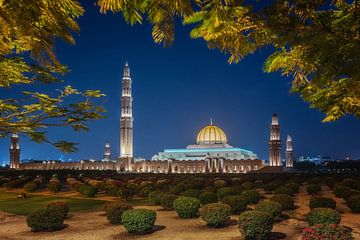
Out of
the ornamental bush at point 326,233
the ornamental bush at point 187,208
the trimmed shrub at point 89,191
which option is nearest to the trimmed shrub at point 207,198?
the ornamental bush at point 187,208

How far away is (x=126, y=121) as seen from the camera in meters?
111

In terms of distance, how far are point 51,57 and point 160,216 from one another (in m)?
17.1

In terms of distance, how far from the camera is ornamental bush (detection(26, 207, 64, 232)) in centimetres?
1730

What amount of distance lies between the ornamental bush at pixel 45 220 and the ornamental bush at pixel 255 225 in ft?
27.1

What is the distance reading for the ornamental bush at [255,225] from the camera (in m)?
14.3

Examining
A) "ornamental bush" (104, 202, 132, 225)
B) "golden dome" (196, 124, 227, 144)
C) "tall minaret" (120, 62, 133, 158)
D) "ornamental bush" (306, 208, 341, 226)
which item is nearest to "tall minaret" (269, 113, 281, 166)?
"golden dome" (196, 124, 227, 144)

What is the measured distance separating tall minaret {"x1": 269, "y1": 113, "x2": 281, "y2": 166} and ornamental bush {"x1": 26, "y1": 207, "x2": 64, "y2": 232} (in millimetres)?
94422

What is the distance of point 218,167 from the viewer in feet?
334

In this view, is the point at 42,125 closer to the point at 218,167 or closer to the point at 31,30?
the point at 31,30

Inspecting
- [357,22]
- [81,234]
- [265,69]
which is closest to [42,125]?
[81,234]

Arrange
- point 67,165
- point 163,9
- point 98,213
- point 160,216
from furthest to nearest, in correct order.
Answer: point 67,165 < point 98,213 < point 160,216 < point 163,9

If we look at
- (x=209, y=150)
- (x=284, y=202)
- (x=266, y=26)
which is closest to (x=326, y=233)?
(x=266, y=26)

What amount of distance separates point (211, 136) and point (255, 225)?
111282 mm

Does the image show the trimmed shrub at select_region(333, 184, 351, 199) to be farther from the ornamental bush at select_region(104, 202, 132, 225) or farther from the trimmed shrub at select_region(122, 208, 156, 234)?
the trimmed shrub at select_region(122, 208, 156, 234)
